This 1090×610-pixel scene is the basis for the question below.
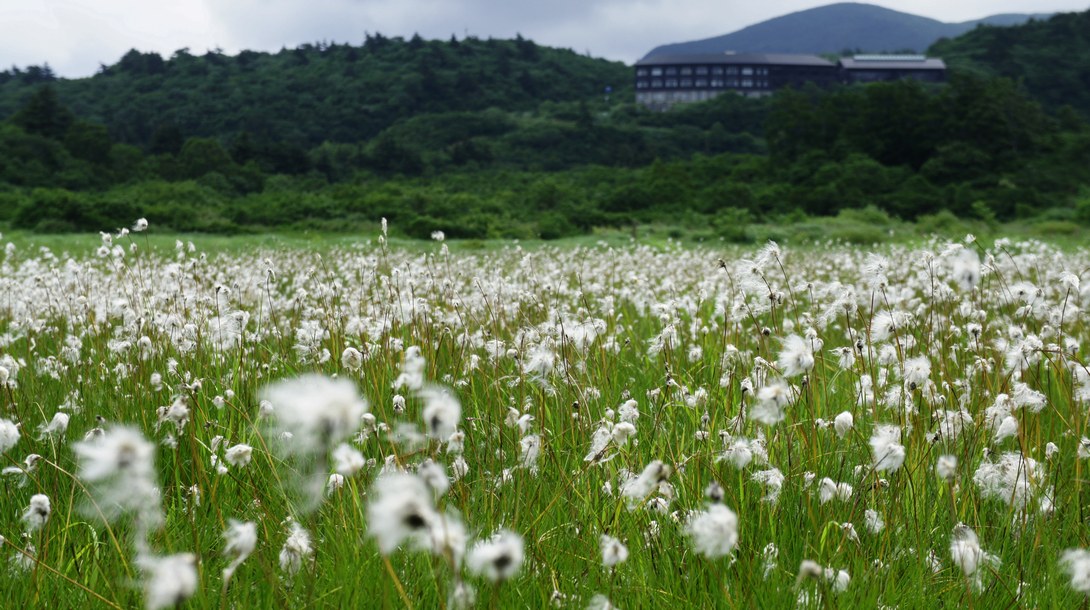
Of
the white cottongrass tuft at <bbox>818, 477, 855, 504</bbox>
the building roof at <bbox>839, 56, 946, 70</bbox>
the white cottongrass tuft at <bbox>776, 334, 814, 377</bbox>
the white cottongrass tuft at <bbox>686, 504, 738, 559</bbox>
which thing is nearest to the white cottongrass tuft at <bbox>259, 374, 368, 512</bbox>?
the white cottongrass tuft at <bbox>686, 504, 738, 559</bbox>

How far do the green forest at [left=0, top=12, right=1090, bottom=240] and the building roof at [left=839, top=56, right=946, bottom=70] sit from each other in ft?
9.24

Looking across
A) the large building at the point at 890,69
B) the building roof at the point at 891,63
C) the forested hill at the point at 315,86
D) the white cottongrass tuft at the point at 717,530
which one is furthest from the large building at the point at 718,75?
the white cottongrass tuft at the point at 717,530

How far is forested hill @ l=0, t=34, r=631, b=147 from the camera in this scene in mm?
96125

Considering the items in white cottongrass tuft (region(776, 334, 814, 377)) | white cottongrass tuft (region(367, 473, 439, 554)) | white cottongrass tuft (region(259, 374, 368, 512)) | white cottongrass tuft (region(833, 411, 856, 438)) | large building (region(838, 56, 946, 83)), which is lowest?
white cottongrass tuft (region(833, 411, 856, 438))

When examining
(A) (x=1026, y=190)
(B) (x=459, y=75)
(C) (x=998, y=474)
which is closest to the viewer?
(C) (x=998, y=474)

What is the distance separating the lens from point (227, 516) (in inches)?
116

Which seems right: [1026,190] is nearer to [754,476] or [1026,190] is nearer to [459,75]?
[754,476]

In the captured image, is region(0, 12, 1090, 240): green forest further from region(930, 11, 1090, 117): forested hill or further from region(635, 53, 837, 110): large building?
region(635, 53, 837, 110): large building

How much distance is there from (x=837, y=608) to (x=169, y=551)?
183cm

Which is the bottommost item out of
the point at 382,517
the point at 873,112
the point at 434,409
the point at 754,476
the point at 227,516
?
the point at 227,516

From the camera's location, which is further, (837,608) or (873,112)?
(873,112)

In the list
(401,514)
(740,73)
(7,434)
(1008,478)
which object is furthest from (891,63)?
(401,514)

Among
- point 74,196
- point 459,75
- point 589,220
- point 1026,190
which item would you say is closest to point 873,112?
point 1026,190

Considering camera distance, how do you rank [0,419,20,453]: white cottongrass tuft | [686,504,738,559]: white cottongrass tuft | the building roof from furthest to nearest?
1. the building roof
2. [0,419,20,453]: white cottongrass tuft
3. [686,504,738,559]: white cottongrass tuft
